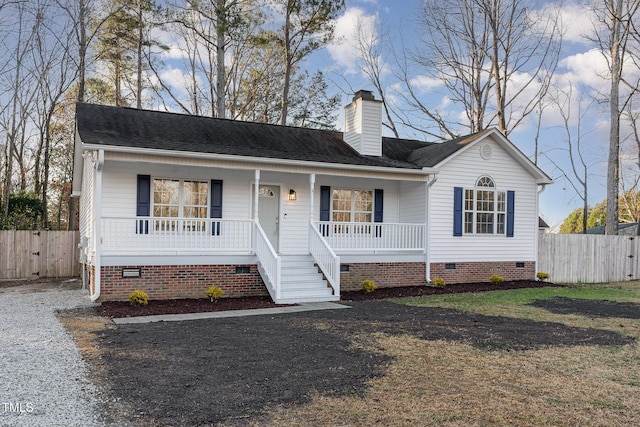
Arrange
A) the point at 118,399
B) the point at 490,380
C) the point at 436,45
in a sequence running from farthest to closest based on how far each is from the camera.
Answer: the point at 436,45, the point at 490,380, the point at 118,399

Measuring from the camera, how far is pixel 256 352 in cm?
612

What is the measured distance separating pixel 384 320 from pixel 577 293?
7.26 meters

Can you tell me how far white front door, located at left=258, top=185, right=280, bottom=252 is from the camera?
1300cm

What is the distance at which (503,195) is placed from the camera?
576 inches

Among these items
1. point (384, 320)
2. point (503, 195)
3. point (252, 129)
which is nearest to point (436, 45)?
point (503, 195)

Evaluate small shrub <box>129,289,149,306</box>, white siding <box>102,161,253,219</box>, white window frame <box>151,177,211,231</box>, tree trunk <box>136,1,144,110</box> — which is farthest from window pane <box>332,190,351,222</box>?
tree trunk <box>136,1,144,110</box>

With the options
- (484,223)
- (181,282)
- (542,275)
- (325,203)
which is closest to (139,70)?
(325,203)

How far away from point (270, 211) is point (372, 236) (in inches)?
110

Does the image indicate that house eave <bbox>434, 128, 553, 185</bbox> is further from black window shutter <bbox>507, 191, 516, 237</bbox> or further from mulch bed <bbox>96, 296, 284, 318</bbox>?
mulch bed <bbox>96, 296, 284, 318</bbox>

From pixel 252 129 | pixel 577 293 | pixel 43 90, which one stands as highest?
pixel 43 90

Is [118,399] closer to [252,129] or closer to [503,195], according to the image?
[252,129]

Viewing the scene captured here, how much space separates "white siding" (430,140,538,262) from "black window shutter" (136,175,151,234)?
7449mm

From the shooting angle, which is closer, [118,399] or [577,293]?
[118,399]

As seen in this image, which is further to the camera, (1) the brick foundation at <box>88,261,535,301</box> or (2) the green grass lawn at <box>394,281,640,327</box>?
(1) the brick foundation at <box>88,261,535,301</box>
